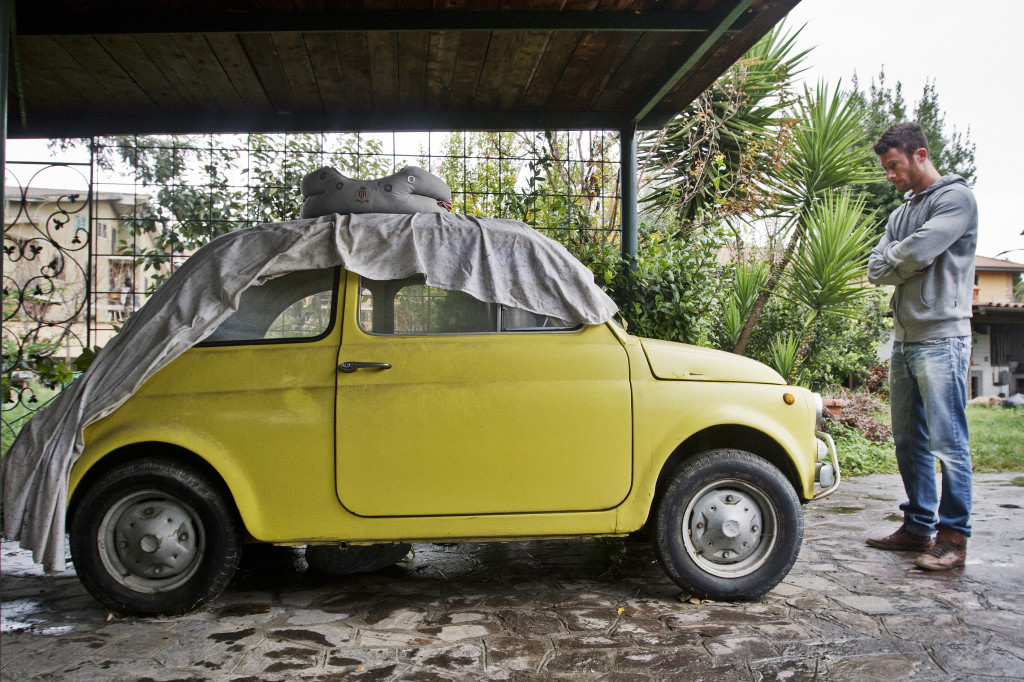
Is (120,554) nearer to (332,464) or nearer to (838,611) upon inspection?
(332,464)

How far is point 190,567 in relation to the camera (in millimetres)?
3664

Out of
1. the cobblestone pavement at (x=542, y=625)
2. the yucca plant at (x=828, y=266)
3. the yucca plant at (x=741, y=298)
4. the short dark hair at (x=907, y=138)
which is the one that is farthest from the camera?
the yucca plant at (x=741, y=298)

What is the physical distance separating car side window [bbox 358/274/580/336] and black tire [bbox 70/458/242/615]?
3.85 feet

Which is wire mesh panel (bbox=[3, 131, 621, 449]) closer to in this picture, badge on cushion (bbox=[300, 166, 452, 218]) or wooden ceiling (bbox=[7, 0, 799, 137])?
wooden ceiling (bbox=[7, 0, 799, 137])

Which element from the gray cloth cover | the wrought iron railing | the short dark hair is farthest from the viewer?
the wrought iron railing

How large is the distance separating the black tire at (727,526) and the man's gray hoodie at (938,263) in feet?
4.94

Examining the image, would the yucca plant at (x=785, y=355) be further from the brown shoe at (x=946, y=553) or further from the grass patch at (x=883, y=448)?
the brown shoe at (x=946, y=553)

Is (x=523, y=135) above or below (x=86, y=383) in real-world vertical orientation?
above

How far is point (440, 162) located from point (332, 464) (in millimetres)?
6035

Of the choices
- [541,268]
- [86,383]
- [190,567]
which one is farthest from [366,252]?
[190,567]

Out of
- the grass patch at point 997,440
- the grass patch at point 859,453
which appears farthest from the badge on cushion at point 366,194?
the grass patch at point 997,440

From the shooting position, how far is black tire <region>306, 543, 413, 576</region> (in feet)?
14.5

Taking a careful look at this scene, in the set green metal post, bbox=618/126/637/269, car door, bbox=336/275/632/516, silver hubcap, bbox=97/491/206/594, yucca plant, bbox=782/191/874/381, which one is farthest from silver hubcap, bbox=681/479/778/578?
yucca plant, bbox=782/191/874/381

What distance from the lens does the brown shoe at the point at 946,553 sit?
4285 millimetres
